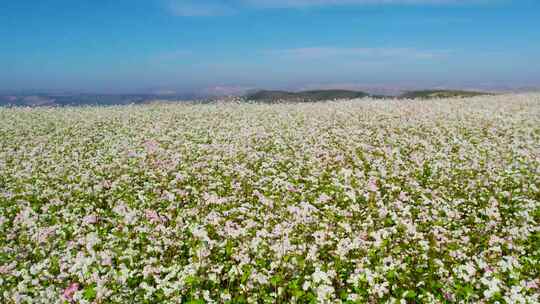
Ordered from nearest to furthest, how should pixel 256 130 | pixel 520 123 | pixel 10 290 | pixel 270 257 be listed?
1. pixel 10 290
2. pixel 270 257
3. pixel 256 130
4. pixel 520 123

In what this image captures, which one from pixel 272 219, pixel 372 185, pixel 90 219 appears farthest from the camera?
pixel 372 185

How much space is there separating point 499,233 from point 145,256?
22.2 ft

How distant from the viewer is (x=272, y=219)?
8.69 meters

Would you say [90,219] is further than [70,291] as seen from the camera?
Yes

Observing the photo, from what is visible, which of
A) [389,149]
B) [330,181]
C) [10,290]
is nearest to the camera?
[10,290]

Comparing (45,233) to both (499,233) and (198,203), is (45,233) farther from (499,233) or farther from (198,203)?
(499,233)

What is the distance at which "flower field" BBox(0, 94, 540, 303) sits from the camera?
636 cm

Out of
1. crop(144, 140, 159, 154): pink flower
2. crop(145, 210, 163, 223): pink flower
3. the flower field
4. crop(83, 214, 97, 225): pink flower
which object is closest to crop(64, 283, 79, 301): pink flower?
the flower field

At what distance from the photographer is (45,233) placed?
8.17 meters

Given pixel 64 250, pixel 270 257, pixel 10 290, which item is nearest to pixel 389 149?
pixel 270 257

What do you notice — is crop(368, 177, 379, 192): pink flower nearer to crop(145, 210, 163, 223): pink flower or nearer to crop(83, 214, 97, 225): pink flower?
crop(145, 210, 163, 223): pink flower

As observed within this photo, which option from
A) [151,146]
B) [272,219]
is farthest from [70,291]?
[151,146]

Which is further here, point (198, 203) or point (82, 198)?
point (82, 198)

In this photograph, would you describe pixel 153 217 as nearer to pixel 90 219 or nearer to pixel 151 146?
pixel 90 219
